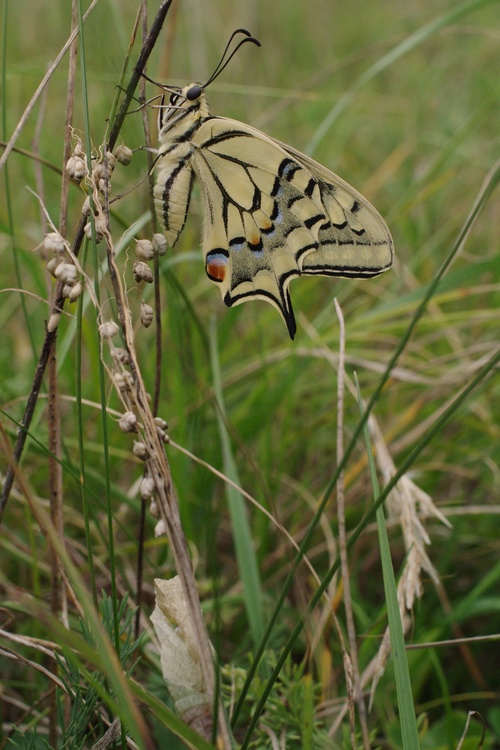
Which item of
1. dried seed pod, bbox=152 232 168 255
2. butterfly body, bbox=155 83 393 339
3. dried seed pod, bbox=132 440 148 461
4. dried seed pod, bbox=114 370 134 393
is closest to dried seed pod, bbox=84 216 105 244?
dried seed pod, bbox=152 232 168 255

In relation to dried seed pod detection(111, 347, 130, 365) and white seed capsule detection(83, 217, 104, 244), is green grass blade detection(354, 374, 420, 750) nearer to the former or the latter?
dried seed pod detection(111, 347, 130, 365)

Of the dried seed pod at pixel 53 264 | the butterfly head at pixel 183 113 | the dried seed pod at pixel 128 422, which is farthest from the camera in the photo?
the butterfly head at pixel 183 113

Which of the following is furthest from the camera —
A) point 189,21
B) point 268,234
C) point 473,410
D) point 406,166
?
point 189,21

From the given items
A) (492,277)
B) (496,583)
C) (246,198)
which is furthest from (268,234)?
(492,277)

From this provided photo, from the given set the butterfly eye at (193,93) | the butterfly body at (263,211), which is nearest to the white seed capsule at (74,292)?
the butterfly body at (263,211)

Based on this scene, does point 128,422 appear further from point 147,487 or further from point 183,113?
point 183,113

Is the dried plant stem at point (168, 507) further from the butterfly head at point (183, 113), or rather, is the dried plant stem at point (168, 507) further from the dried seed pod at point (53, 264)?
the butterfly head at point (183, 113)

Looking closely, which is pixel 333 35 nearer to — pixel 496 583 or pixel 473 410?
pixel 473 410
